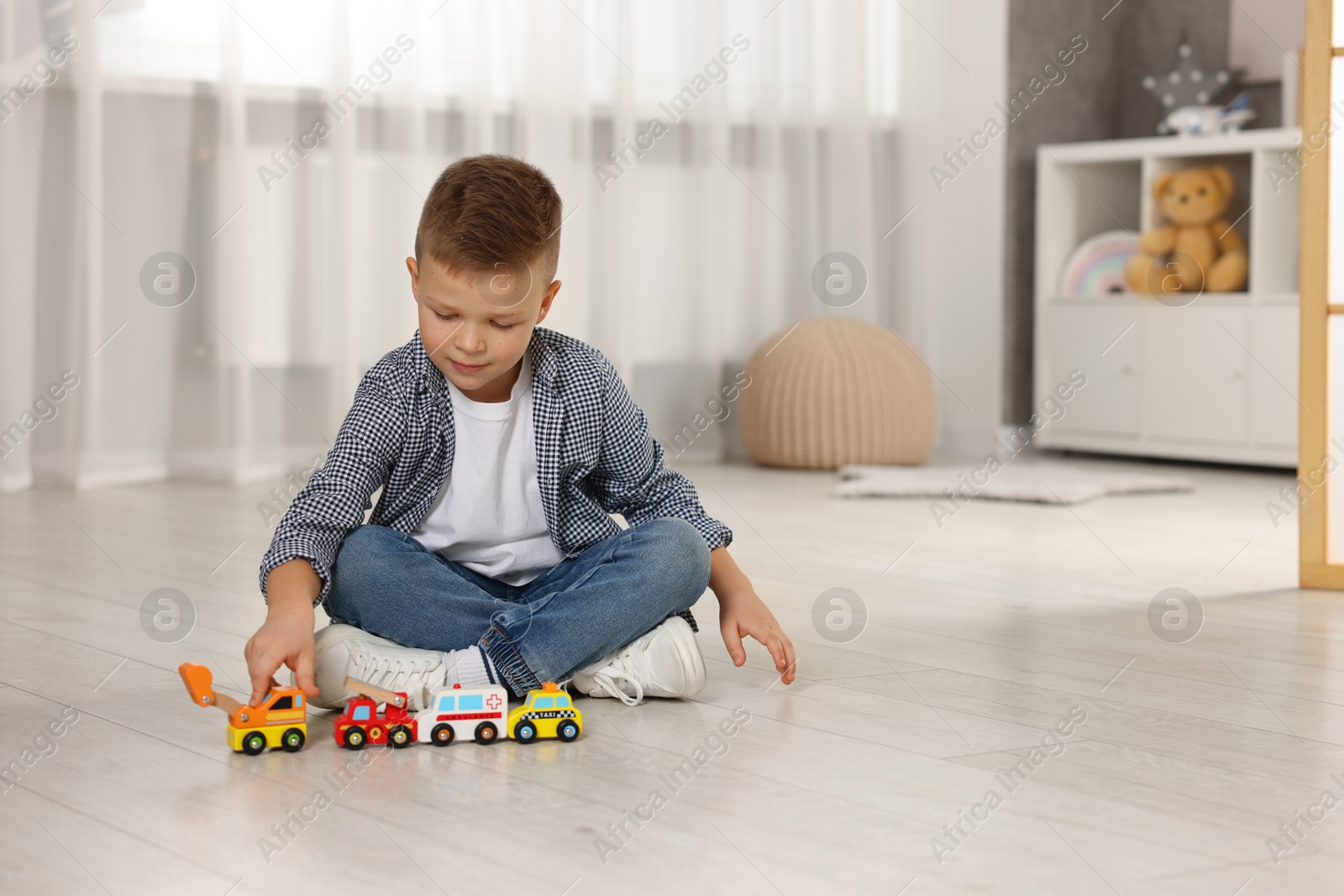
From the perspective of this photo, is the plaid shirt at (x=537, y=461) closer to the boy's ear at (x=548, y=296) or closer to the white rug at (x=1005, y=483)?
the boy's ear at (x=548, y=296)

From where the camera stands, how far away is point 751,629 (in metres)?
1.32

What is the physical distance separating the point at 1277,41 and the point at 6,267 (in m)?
3.01

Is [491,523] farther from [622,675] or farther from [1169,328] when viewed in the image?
[1169,328]

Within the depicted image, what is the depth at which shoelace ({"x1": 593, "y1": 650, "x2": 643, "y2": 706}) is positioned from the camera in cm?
128

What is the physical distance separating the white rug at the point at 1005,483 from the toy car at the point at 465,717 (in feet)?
6.16

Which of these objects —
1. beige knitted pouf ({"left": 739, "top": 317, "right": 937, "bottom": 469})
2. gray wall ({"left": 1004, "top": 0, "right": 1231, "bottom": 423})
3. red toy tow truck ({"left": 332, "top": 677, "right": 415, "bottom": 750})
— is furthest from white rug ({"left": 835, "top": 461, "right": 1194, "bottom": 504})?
red toy tow truck ({"left": 332, "top": 677, "right": 415, "bottom": 750})

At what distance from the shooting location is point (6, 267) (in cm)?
283

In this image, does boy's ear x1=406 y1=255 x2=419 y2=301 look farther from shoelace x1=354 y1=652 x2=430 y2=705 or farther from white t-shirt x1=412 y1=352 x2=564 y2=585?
shoelace x1=354 y1=652 x2=430 y2=705

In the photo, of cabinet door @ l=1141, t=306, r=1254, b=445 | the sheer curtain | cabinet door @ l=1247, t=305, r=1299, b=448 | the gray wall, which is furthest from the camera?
the gray wall

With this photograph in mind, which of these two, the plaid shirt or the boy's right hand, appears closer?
the boy's right hand

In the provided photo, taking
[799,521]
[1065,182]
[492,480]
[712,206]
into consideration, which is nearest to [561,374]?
[492,480]

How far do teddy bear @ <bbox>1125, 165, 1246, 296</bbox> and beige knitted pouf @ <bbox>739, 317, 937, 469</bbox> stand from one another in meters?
0.64

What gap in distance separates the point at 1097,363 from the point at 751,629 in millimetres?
2689

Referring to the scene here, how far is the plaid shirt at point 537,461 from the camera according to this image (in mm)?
1246
